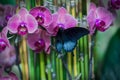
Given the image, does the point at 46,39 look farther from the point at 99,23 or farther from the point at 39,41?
the point at 99,23

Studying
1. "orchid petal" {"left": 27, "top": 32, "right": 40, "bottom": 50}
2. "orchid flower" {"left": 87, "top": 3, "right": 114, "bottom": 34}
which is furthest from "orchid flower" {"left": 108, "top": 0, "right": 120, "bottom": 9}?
"orchid petal" {"left": 27, "top": 32, "right": 40, "bottom": 50}

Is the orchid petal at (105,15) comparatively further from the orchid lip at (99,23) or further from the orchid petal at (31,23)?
the orchid petal at (31,23)

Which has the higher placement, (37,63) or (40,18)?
(40,18)

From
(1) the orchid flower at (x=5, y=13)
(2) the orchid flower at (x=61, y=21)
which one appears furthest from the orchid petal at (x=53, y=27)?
(1) the orchid flower at (x=5, y=13)

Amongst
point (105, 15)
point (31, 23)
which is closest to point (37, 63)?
point (31, 23)

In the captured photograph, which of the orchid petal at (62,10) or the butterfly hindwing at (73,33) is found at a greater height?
the orchid petal at (62,10)

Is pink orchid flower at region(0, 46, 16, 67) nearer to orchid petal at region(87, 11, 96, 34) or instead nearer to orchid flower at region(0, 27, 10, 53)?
orchid flower at region(0, 27, 10, 53)

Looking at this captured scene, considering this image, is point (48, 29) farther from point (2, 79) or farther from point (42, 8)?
point (2, 79)
